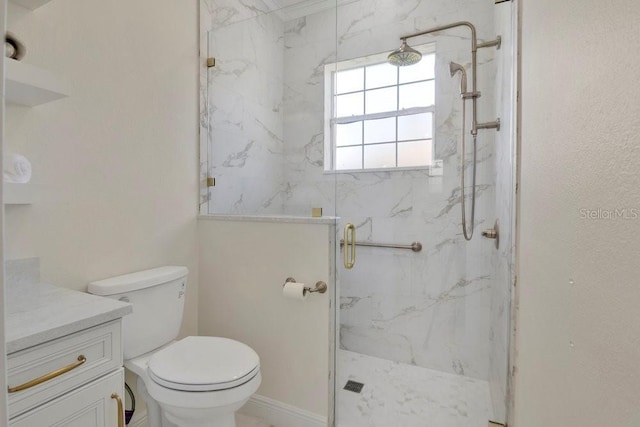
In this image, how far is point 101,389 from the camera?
3.05 ft

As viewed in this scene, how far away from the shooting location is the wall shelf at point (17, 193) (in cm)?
98

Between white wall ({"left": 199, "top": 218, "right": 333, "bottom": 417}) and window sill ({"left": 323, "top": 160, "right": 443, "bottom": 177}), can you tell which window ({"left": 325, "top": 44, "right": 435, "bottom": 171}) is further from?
white wall ({"left": 199, "top": 218, "right": 333, "bottom": 417})

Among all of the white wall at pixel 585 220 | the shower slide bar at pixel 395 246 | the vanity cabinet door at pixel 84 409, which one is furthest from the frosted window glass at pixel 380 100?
the vanity cabinet door at pixel 84 409

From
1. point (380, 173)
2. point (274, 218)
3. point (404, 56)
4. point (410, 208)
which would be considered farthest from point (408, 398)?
point (404, 56)

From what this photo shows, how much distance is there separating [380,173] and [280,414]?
1.60m

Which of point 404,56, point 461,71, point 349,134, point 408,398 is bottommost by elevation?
point 408,398

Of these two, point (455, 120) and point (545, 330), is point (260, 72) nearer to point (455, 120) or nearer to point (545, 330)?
point (455, 120)

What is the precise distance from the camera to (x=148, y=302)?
1.39m

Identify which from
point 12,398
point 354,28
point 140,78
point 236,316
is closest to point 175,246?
point 236,316

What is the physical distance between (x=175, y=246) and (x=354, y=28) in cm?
186

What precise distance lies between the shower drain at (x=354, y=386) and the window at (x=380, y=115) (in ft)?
4.63

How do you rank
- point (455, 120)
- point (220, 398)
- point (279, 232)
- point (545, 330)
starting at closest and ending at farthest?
point (545, 330) < point (220, 398) < point (279, 232) < point (455, 120)

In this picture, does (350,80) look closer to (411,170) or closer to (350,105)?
(350,105)
